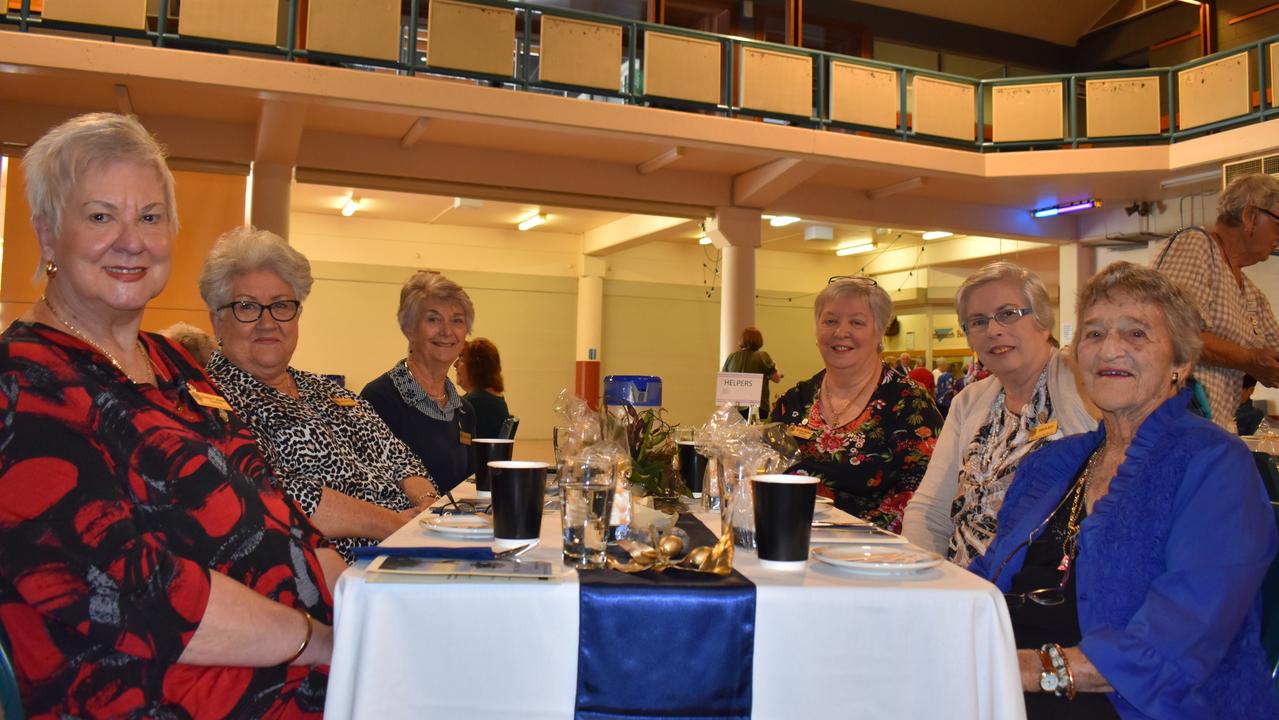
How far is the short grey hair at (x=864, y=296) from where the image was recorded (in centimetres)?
304

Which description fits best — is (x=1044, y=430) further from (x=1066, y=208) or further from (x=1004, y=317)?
(x=1066, y=208)

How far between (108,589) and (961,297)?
2079 millimetres

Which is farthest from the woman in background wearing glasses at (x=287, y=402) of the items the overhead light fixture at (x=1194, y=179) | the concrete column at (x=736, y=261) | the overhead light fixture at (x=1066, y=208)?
the overhead light fixture at (x=1066, y=208)

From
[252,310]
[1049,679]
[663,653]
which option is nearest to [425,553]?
[663,653]

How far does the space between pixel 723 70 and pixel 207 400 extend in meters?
7.64

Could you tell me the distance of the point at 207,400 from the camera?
1460mm

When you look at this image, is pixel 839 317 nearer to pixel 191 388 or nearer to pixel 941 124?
pixel 191 388

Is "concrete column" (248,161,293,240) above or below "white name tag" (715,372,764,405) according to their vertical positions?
above

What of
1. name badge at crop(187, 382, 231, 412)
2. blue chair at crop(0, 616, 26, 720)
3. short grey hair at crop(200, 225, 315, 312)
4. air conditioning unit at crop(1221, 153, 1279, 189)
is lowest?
blue chair at crop(0, 616, 26, 720)

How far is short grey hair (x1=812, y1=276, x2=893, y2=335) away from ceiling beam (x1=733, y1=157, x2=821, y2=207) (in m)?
5.83

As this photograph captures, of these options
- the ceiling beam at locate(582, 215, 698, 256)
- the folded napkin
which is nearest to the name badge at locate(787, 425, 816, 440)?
the folded napkin

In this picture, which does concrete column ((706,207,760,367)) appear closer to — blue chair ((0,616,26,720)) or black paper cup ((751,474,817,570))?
black paper cup ((751,474,817,570))

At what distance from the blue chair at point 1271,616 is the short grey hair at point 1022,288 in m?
0.91

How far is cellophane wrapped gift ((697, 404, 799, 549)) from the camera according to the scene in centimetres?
151
